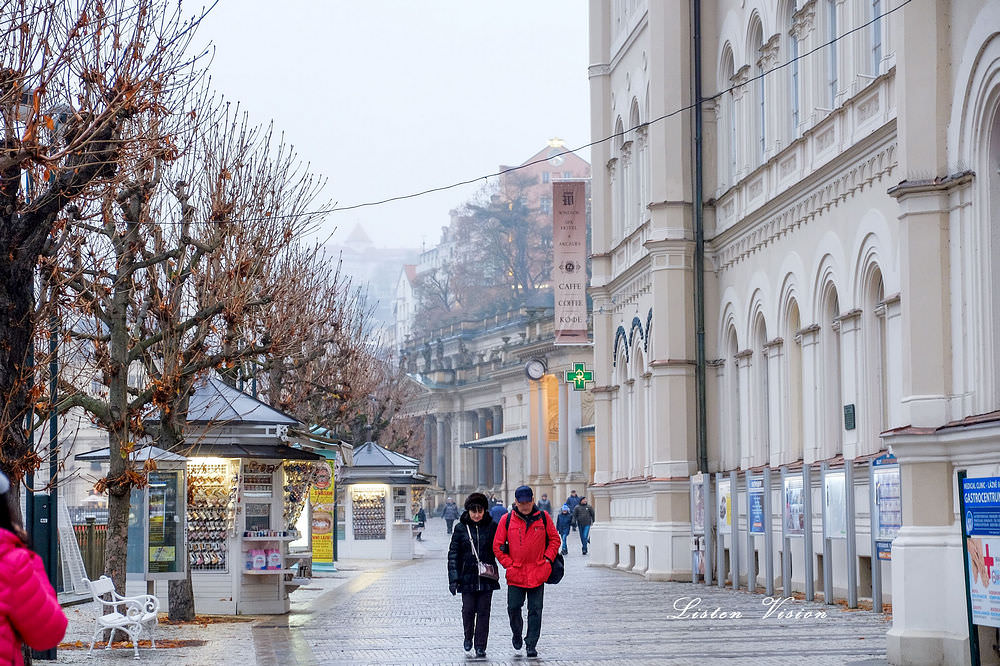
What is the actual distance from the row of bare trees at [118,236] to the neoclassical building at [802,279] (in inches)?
287

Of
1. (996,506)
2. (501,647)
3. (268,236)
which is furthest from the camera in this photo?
(268,236)

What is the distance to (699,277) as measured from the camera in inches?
1323

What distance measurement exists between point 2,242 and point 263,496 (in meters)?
12.3

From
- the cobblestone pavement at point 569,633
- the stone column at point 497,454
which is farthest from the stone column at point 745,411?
the stone column at point 497,454

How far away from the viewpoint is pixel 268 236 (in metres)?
24.8

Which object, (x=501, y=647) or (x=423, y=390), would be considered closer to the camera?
(x=501, y=647)

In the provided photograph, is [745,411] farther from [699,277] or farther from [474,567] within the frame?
[474,567]

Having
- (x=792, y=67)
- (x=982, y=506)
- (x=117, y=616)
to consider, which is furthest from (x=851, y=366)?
(x=117, y=616)

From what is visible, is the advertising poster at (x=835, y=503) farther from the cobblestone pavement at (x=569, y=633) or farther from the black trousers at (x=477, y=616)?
the black trousers at (x=477, y=616)

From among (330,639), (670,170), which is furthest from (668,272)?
(330,639)

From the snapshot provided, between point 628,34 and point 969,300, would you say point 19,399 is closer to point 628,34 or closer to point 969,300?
point 969,300

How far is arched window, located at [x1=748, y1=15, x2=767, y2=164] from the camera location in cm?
3046

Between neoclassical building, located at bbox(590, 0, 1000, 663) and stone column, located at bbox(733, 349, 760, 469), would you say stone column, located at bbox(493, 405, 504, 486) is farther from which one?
stone column, located at bbox(733, 349, 760, 469)

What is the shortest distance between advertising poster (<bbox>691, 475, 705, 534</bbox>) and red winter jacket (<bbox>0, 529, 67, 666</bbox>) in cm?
2416
